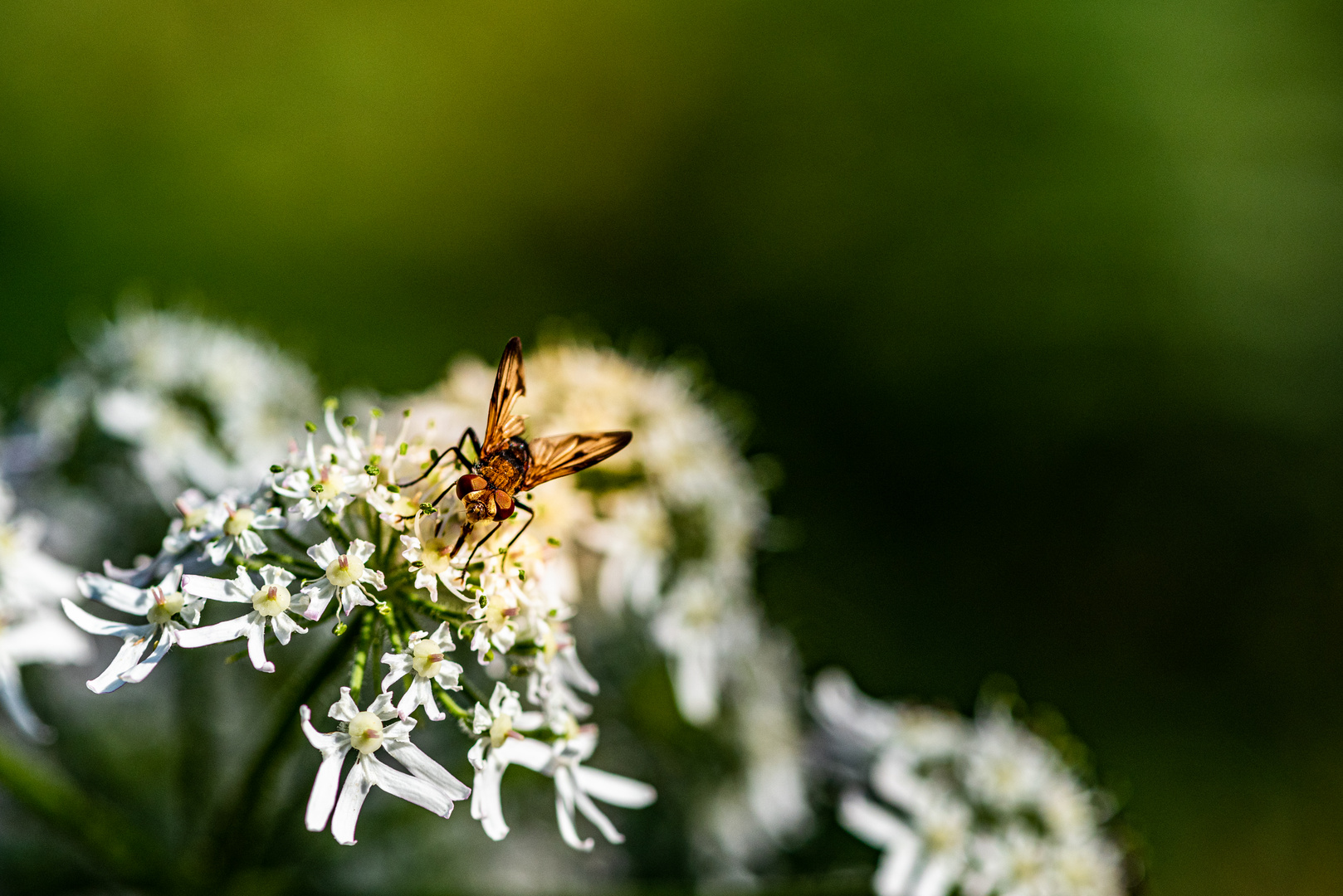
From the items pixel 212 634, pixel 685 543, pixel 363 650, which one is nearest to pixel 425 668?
pixel 363 650

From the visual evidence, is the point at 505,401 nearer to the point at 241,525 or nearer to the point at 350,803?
the point at 241,525

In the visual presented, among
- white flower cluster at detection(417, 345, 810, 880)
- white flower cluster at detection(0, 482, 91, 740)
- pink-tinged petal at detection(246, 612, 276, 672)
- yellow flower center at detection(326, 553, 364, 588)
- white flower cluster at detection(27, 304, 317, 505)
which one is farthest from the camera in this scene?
white flower cluster at detection(417, 345, 810, 880)

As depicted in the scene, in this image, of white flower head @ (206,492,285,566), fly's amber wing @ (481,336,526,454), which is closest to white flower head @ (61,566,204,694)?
white flower head @ (206,492,285,566)

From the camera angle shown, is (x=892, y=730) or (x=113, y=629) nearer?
(x=113, y=629)

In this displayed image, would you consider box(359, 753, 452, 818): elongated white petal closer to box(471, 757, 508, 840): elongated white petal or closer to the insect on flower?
box(471, 757, 508, 840): elongated white petal

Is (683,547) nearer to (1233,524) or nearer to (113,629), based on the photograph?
(113,629)

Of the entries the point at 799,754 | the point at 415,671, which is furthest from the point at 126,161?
the point at 415,671
